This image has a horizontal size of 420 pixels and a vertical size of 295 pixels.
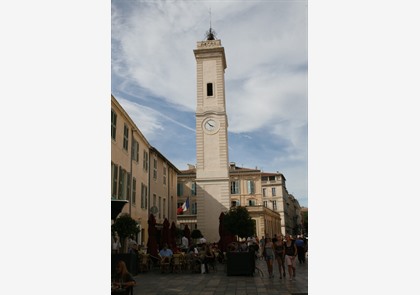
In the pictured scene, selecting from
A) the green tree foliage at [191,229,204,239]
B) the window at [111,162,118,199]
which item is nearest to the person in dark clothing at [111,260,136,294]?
the window at [111,162,118,199]

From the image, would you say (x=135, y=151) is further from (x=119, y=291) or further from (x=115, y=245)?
(x=119, y=291)

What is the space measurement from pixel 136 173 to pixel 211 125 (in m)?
9.17

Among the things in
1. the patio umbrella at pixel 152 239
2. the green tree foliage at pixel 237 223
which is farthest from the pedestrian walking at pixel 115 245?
the green tree foliage at pixel 237 223

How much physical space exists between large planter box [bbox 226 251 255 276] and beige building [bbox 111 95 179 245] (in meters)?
4.86

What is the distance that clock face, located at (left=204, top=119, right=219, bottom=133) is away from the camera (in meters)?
25.8

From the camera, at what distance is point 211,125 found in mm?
25906

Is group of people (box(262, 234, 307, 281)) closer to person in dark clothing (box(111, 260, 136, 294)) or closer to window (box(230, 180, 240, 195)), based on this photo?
person in dark clothing (box(111, 260, 136, 294))

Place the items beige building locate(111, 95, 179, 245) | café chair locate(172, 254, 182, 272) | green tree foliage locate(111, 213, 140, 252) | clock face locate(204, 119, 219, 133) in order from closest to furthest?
green tree foliage locate(111, 213, 140, 252), café chair locate(172, 254, 182, 272), beige building locate(111, 95, 179, 245), clock face locate(204, 119, 219, 133)

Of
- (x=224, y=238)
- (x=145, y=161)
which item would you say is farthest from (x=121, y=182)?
(x=145, y=161)

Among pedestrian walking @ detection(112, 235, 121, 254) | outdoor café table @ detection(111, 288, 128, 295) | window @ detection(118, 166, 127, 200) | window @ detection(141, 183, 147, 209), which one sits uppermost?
window @ detection(118, 166, 127, 200)

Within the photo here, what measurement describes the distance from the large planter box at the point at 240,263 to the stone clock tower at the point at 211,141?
524 inches
